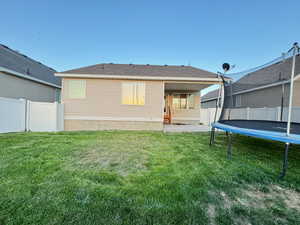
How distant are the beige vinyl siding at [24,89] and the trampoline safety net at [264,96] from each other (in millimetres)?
10499

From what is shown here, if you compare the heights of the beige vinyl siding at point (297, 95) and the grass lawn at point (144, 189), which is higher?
the beige vinyl siding at point (297, 95)

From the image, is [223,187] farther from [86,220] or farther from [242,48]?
[242,48]

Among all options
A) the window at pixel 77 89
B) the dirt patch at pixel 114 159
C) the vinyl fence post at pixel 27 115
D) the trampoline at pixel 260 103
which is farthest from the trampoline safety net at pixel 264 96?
the vinyl fence post at pixel 27 115

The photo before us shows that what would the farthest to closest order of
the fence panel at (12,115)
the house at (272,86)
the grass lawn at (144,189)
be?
the house at (272,86) < the fence panel at (12,115) < the grass lawn at (144,189)

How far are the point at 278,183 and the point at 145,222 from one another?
241 cm

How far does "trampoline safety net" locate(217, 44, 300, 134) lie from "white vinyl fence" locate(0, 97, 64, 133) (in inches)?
299

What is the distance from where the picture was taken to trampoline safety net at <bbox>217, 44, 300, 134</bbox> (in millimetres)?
5473

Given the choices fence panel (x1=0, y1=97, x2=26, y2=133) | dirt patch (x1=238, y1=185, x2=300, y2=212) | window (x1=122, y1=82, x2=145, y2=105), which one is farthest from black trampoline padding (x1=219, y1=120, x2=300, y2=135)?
fence panel (x1=0, y1=97, x2=26, y2=133)

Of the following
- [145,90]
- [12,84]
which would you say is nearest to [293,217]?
[145,90]

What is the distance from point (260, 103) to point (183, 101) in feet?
17.8

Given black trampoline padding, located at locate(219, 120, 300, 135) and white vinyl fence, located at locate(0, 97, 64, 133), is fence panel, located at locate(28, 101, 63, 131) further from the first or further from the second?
black trampoline padding, located at locate(219, 120, 300, 135)

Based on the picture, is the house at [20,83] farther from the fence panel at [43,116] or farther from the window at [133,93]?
the window at [133,93]

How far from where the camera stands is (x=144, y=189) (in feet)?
7.15

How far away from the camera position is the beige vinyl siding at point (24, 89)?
298 inches
